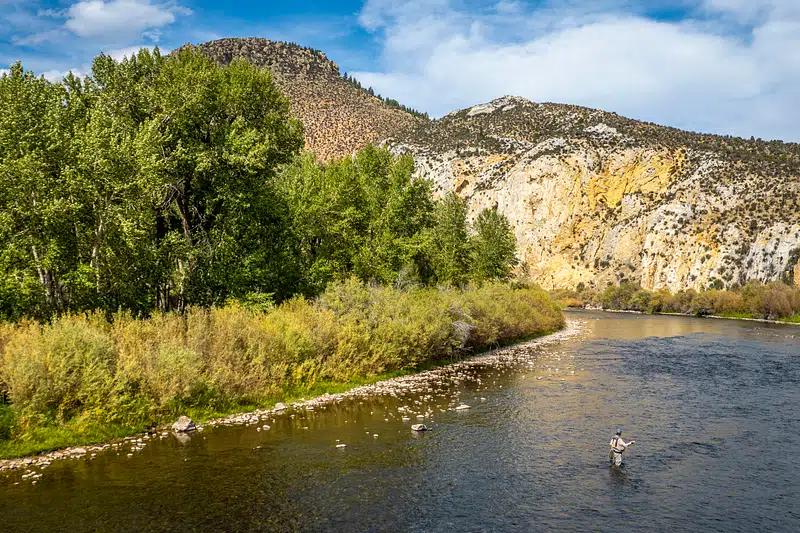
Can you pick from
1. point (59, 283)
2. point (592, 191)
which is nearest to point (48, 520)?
point (59, 283)

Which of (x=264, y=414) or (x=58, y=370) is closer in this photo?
(x=58, y=370)

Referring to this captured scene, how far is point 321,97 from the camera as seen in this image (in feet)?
530

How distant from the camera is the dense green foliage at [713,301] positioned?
93375 mm

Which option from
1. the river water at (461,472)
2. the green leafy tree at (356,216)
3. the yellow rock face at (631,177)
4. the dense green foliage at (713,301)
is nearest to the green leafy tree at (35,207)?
the river water at (461,472)

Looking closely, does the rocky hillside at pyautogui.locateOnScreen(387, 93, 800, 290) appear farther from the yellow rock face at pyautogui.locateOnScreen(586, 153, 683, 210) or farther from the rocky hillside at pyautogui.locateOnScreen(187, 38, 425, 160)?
the rocky hillside at pyautogui.locateOnScreen(187, 38, 425, 160)

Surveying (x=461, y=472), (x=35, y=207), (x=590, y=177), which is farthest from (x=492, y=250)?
(x=590, y=177)

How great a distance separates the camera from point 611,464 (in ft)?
65.1

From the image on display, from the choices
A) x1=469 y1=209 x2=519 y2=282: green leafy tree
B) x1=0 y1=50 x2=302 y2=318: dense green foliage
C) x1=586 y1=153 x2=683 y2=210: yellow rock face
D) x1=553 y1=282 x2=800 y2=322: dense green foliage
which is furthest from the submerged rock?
x1=586 y1=153 x2=683 y2=210: yellow rock face

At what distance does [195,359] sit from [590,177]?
146951 millimetres

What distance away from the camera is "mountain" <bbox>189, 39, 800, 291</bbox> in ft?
407

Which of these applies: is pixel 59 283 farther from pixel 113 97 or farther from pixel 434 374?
pixel 434 374

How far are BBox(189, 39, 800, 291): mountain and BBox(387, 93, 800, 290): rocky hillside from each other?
0.28 m

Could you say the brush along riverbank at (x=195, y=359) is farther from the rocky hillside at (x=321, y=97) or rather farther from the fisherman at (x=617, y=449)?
A: the rocky hillside at (x=321, y=97)

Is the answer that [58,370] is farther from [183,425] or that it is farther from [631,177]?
[631,177]
